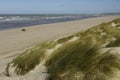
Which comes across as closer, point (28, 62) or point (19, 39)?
point (28, 62)

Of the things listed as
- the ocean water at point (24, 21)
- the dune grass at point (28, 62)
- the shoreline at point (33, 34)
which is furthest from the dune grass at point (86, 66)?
the ocean water at point (24, 21)

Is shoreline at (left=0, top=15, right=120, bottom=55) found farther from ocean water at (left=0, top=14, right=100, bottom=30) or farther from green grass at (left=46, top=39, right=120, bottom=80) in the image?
green grass at (left=46, top=39, right=120, bottom=80)

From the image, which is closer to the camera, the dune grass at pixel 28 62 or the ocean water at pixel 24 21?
the dune grass at pixel 28 62

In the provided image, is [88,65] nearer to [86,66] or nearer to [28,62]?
[86,66]

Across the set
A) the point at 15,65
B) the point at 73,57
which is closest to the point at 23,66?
the point at 15,65

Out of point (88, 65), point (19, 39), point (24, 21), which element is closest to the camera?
point (88, 65)

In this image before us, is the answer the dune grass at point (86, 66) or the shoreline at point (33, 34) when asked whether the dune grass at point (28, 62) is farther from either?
the shoreline at point (33, 34)

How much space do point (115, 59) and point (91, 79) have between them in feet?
1.50

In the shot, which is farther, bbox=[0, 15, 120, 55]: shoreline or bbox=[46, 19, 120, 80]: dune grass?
bbox=[0, 15, 120, 55]: shoreline

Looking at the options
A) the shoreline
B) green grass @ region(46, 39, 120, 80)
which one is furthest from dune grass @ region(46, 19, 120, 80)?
the shoreline

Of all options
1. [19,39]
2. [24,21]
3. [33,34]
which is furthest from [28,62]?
[24,21]

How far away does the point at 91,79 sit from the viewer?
13.2 ft

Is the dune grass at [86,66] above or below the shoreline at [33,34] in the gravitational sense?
above

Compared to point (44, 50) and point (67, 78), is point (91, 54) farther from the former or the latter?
point (44, 50)
